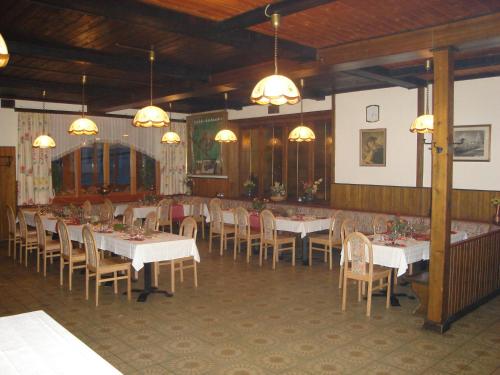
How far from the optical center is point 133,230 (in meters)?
6.47

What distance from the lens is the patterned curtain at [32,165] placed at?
10.4 m

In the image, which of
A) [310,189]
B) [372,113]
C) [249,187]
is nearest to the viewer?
[372,113]

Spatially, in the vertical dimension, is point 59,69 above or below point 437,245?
above

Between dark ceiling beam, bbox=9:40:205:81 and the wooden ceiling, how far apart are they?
14 mm

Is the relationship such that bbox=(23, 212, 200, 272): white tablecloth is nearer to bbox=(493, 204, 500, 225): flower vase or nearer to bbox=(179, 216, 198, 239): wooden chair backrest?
bbox=(179, 216, 198, 239): wooden chair backrest

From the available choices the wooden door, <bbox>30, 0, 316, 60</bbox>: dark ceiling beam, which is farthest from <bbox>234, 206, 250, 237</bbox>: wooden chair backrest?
the wooden door

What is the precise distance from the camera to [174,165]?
514 inches

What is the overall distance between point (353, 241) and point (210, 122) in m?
7.79

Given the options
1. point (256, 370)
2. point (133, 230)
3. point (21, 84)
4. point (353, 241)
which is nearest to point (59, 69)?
point (21, 84)

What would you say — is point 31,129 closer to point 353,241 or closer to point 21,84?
point 21,84

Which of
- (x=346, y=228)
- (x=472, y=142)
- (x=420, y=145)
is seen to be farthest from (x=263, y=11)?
(x=420, y=145)

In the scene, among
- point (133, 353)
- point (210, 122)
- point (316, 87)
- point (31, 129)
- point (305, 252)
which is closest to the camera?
point (133, 353)

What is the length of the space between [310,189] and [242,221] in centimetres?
205

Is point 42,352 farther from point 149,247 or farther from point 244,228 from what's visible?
point 244,228
